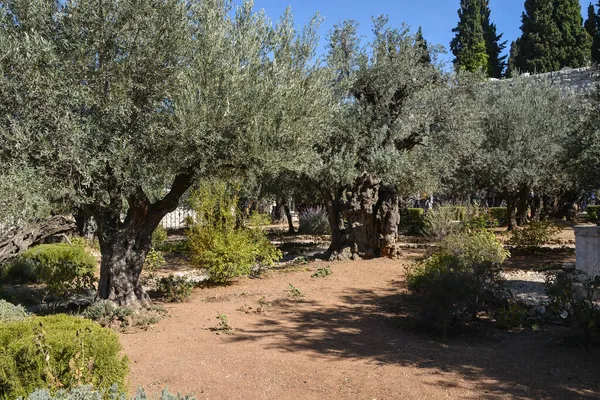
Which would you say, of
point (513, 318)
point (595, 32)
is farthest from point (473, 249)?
point (595, 32)

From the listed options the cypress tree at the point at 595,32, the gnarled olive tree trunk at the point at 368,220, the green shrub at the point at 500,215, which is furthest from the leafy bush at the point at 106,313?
the cypress tree at the point at 595,32

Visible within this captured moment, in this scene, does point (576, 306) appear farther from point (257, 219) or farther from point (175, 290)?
point (257, 219)

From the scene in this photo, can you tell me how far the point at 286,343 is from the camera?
633 centimetres

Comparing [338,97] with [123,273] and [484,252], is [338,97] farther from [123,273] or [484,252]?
[123,273]

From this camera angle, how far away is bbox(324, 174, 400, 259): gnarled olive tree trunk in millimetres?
13109

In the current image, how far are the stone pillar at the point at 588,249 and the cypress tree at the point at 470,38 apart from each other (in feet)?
122

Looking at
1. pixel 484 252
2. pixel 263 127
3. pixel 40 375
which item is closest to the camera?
pixel 40 375

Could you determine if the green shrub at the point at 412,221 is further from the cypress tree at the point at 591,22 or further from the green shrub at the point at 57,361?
the cypress tree at the point at 591,22

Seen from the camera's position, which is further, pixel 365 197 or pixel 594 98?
pixel 365 197

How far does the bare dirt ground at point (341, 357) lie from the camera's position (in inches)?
187

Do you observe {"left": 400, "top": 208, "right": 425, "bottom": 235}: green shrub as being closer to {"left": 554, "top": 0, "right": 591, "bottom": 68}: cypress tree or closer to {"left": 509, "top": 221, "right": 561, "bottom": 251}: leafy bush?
{"left": 509, "top": 221, "right": 561, "bottom": 251}: leafy bush

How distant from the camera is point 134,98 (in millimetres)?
6480

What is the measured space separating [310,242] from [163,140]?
1384cm

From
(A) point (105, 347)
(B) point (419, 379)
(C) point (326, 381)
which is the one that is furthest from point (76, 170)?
(B) point (419, 379)
